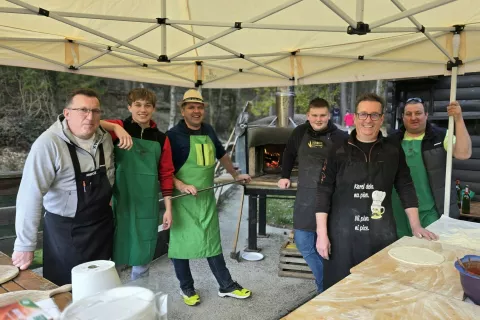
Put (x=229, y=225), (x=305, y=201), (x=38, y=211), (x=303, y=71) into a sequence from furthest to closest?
(x=229, y=225) < (x=303, y=71) < (x=305, y=201) < (x=38, y=211)

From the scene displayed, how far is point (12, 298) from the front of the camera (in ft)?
3.90

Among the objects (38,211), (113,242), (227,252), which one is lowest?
(227,252)

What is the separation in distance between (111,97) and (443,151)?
15.1 m

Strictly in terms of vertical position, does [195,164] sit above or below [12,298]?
above

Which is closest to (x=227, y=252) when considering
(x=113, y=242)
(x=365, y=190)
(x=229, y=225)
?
(x=229, y=225)

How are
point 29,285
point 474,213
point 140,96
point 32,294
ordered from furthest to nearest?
point 474,213 → point 140,96 → point 29,285 → point 32,294

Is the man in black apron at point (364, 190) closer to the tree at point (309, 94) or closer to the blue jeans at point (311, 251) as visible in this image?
the blue jeans at point (311, 251)

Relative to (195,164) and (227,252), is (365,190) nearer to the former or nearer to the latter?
(195,164)

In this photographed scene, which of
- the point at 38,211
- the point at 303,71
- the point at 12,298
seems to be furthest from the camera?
the point at 303,71

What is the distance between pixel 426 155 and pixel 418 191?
0.88 ft

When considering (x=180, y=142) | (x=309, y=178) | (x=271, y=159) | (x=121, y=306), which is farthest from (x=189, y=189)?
(x=271, y=159)

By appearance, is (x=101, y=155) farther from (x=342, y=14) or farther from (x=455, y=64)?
(x=455, y=64)

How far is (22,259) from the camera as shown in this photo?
160 cm

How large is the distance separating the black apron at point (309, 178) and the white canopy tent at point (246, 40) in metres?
0.83
